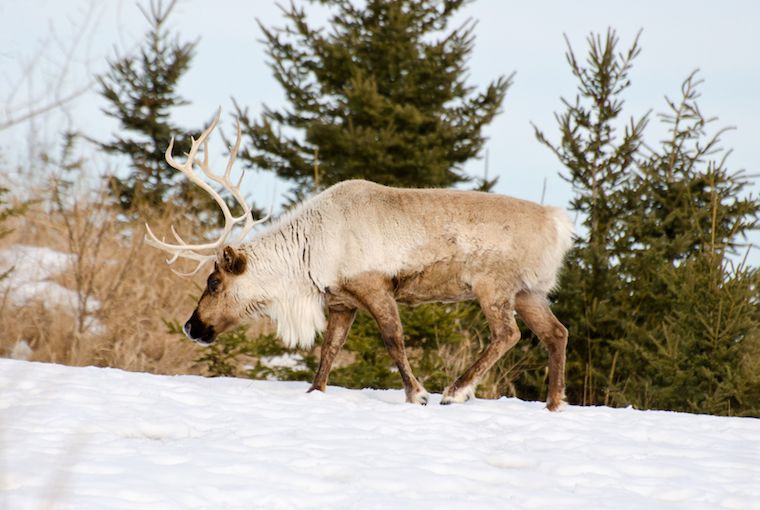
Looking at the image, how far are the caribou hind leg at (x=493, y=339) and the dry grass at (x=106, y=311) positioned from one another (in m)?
4.60

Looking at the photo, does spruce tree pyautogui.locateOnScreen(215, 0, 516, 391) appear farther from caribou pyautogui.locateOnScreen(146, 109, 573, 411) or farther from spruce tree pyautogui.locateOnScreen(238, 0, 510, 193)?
caribou pyautogui.locateOnScreen(146, 109, 573, 411)

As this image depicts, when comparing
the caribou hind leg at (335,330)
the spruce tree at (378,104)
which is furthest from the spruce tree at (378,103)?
the caribou hind leg at (335,330)

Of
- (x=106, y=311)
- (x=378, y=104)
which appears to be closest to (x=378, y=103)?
(x=378, y=104)

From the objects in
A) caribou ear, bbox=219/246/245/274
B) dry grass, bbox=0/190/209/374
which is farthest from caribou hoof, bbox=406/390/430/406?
dry grass, bbox=0/190/209/374

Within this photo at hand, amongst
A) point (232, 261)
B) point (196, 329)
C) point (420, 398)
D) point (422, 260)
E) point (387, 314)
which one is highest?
point (422, 260)

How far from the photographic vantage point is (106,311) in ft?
38.8

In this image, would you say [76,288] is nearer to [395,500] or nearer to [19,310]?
[19,310]

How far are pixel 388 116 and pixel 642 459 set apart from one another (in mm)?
11609

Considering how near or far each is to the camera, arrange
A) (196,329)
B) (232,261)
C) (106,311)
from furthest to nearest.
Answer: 1. (106,311)
2. (196,329)
3. (232,261)

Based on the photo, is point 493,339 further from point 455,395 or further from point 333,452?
point 333,452

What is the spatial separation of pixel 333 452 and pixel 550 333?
2703 mm

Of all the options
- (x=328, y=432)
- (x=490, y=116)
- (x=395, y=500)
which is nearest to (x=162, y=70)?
(x=490, y=116)

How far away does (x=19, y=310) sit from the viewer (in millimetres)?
12047

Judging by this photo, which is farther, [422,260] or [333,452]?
[422,260]
